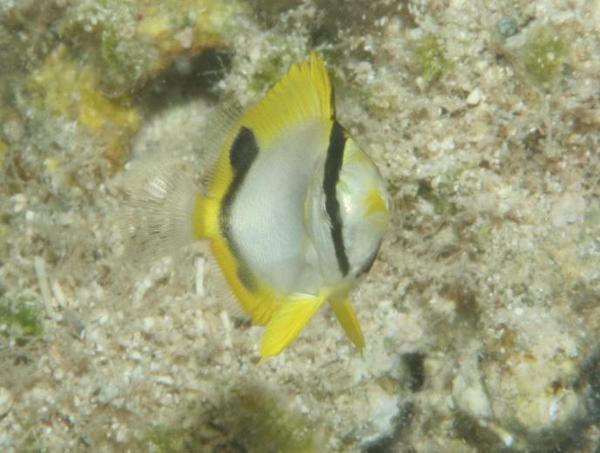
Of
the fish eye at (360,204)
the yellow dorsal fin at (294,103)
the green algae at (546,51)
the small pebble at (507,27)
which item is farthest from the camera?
the small pebble at (507,27)

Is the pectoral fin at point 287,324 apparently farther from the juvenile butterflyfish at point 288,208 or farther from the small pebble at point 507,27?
the small pebble at point 507,27

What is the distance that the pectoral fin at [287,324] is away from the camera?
212 centimetres

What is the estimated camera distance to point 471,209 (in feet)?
10.4

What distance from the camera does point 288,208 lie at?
2.14 meters

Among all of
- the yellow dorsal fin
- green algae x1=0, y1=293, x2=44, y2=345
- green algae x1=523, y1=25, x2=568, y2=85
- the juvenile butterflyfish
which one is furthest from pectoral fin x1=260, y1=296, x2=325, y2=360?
green algae x1=0, y1=293, x2=44, y2=345

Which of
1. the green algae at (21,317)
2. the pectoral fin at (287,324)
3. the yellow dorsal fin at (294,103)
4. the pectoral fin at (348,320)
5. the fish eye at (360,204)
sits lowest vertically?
the green algae at (21,317)

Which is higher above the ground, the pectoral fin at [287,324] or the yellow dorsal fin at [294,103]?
the yellow dorsal fin at [294,103]

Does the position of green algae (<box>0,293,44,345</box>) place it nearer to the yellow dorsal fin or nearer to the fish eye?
the yellow dorsal fin

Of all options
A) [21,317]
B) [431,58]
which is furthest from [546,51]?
[21,317]

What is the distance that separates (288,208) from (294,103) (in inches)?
15.3

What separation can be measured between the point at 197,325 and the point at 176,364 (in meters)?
0.28

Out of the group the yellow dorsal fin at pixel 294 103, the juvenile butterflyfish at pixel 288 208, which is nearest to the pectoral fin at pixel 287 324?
the juvenile butterflyfish at pixel 288 208

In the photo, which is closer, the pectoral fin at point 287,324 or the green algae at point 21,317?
the pectoral fin at point 287,324

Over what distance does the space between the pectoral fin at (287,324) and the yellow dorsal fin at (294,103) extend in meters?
0.62
